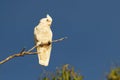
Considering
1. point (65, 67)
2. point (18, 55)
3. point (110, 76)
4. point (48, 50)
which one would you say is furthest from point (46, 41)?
point (110, 76)

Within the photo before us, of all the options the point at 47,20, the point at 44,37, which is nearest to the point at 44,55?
the point at 44,37

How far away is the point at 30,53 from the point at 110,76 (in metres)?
3.78

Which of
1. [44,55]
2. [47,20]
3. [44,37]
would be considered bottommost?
[44,55]

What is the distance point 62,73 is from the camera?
52.4ft

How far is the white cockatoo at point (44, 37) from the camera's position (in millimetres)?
17703

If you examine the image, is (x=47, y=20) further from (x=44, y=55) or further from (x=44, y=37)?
(x=44, y=55)

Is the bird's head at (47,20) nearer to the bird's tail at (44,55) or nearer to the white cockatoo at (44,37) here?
the white cockatoo at (44,37)

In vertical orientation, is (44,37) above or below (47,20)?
below

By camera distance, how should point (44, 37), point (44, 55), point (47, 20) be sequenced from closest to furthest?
point (44, 55) < point (44, 37) < point (47, 20)

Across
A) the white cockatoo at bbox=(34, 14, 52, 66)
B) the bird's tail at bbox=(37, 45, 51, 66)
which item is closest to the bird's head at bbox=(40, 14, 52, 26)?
the white cockatoo at bbox=(34, 14, 52, 66)

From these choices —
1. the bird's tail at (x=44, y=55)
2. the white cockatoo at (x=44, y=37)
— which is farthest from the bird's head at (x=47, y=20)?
the bird's tail at (x=44, y=55)

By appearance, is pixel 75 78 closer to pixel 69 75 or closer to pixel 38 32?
pixel 69 75

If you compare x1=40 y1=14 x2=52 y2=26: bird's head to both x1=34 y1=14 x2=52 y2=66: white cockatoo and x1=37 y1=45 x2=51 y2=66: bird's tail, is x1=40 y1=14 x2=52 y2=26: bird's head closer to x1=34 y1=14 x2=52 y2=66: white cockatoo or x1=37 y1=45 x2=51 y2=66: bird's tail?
x1=34 y1=14 x2=52 y2=66: white cockatoo

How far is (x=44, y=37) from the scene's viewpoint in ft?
61.3
